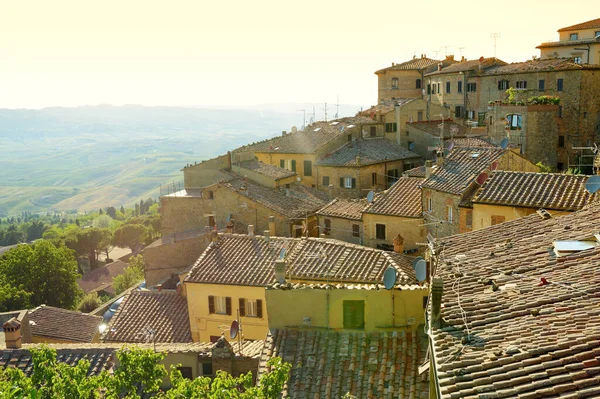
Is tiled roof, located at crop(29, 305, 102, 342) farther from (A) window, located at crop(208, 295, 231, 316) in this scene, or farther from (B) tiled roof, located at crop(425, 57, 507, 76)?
(B) tiled roof, located at crop(425, 57, 507, 76)

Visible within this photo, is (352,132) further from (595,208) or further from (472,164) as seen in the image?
(595,208)

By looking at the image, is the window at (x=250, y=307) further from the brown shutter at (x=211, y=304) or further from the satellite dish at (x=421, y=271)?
the satellite dish at (x=421, y=271)

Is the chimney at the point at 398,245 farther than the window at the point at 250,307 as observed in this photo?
Yes

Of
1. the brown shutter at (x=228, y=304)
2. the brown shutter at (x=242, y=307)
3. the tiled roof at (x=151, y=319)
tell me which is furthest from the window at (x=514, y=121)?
the tiled roof at (x=151, y=319)

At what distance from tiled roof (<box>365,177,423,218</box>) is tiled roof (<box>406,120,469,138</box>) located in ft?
56.6

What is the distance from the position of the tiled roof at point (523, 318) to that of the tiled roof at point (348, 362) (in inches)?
113

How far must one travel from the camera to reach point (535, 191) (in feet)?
72.6

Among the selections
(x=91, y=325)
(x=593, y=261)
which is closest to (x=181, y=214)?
(x=91, y=325)

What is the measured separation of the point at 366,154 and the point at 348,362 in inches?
1347

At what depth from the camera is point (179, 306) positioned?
29953 millimetres

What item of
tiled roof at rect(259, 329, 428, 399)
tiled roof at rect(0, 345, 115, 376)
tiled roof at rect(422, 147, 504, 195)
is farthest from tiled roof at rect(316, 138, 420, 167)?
tiled roof at rect(259, 329, 428, 399)

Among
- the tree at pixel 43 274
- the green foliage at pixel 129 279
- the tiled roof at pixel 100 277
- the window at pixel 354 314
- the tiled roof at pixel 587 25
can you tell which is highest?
the tiled roof at pixel 587 25

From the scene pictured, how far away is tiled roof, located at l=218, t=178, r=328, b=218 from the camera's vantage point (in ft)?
126

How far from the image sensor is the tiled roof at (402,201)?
32.1 m
